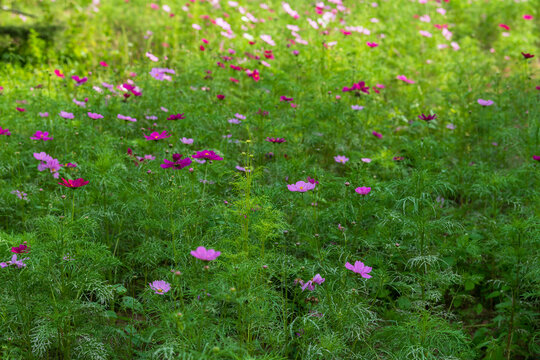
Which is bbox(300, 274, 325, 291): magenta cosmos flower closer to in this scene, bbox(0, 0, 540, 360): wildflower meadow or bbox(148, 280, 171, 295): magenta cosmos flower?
bbox(0, 0, 540, 360): wildflower meadow

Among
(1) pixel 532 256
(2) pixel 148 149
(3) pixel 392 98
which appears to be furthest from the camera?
(3) pixel 392 98

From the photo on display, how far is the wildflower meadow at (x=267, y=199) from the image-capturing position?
1860mm

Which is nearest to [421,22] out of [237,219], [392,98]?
[392,98]

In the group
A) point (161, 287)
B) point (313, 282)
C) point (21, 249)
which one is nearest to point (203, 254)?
point (161, 287)

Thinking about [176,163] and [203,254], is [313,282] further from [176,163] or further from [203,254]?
[176,163]

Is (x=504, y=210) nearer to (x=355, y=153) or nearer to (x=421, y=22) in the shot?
(x=355, y=153)

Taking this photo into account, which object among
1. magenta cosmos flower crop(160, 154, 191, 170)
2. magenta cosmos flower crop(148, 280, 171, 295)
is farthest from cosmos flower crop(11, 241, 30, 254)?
magenta cosmos flower crop(160, 154, 191, 170)

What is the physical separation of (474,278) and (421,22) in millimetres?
4464

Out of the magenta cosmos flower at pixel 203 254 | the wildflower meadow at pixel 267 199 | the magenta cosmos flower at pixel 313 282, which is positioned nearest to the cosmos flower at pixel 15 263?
the wildflower meadow at pixel 267 199

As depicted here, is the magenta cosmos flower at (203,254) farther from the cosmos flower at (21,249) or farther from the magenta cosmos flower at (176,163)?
the cosmos flower at (21,249)

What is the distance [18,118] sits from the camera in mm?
3361

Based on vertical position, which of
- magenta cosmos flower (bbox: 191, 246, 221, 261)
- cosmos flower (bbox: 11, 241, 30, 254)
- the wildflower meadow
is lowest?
the wildflower meadow

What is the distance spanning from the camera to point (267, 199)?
2191 millimetres

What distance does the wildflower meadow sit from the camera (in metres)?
1.86
